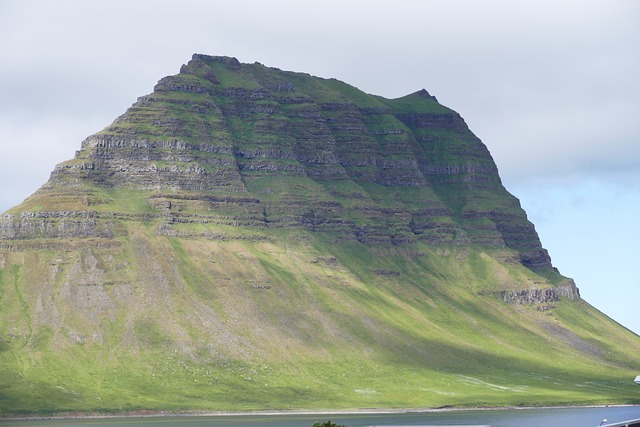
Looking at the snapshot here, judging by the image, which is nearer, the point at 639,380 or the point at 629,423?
the point at 629,423

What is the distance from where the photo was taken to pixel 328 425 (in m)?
163

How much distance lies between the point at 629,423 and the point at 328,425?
37100 mm

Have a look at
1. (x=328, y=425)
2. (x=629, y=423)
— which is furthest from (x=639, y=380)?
(x=328, y=425)

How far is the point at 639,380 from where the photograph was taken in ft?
533

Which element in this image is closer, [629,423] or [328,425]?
[629,423]

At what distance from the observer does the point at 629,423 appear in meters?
145

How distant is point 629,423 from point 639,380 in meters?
18.6

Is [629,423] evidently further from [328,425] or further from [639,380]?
[328,425]

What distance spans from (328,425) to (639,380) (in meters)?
38.0
